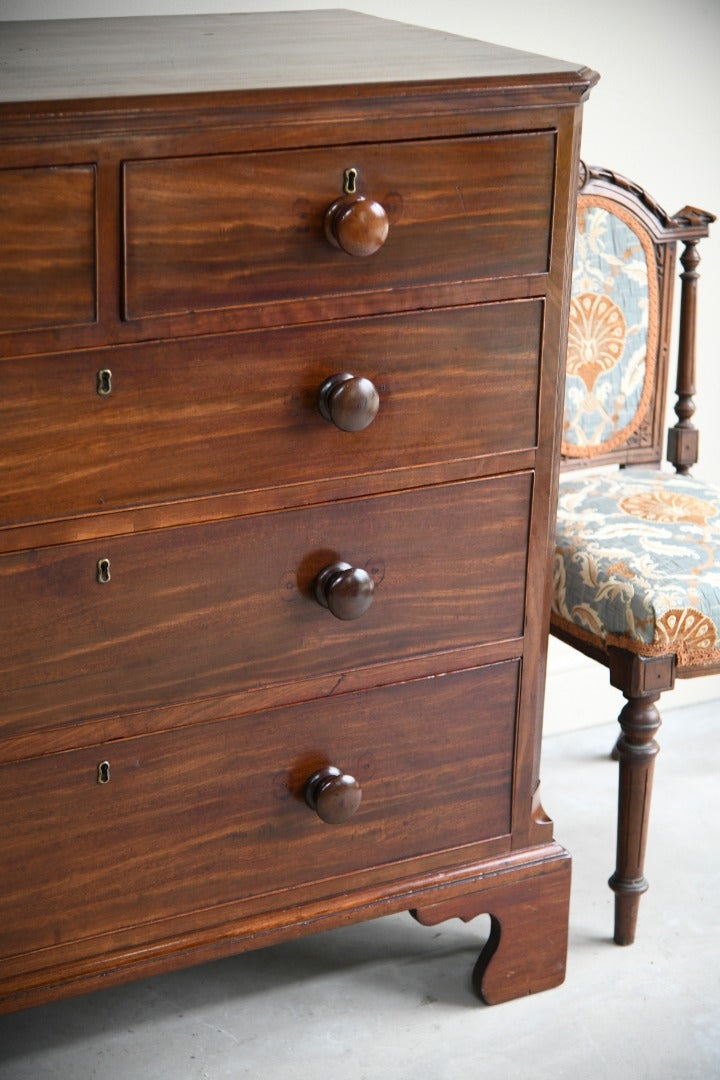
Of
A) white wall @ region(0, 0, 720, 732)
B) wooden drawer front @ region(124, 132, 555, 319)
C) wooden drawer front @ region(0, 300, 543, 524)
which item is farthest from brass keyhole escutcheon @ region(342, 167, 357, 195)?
white wall @ region(0, 0, 720, 732)

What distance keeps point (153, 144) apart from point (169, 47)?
349 millimetres

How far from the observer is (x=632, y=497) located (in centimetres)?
198

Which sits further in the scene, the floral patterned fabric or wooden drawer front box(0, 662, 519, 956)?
the floral patterned fabric

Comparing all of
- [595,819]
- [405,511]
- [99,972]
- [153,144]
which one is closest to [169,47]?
[153,144]

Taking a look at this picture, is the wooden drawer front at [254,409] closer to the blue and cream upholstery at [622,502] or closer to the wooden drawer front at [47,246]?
the wooden drawer front at [47,246]

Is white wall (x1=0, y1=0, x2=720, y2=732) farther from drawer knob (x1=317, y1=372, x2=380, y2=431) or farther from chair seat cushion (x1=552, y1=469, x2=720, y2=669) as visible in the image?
drawer knob (x1=317, y1=372, x2=380, y2=431)

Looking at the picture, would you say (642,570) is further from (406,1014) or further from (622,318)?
(406,1014)

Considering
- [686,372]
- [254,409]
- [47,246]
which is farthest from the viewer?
[686,372]

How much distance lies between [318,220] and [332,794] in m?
0.61

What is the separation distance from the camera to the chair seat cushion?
68.4 inches

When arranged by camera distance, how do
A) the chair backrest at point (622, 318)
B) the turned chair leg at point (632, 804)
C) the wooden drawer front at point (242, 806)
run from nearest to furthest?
the wooden drawer front at point (242, 806) → the turned chair leg at point (632, 804) → the chair backrest at point (622, 318)

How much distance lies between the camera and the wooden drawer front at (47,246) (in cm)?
122

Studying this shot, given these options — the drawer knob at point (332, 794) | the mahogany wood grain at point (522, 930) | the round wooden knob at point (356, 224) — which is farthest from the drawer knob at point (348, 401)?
the mahogany wood grain at point (522, 930)

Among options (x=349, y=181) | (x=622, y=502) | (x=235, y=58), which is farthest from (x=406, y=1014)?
(x=235, y=58)
